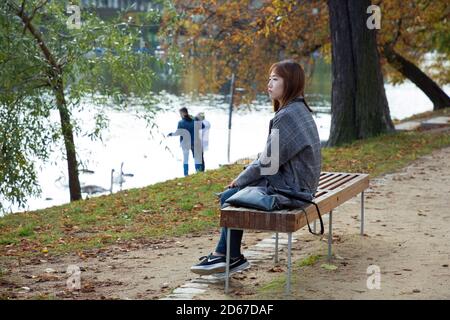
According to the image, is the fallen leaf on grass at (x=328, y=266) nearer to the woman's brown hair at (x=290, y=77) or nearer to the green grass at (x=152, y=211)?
the woman's brown hair at (x=290, y=77)

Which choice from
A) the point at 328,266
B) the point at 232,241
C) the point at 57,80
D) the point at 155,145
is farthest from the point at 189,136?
the point at 232,241

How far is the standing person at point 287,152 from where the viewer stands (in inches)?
263

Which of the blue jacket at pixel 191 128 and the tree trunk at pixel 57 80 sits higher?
the tree trunk at pixel 57 80

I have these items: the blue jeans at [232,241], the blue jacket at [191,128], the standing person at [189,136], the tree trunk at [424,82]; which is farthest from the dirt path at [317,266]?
the tree trunk at [424,82]

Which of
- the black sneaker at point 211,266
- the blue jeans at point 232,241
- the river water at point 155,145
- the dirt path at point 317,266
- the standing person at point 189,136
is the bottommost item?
the river water at point 155,145

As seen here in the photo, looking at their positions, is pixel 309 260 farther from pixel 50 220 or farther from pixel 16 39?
pixel 16 39

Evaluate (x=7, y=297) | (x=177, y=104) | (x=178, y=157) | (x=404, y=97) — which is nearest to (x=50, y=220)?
(x=7, y=297)

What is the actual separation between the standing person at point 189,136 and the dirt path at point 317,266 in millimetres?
11525

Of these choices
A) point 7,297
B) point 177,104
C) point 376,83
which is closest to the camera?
point 7,297

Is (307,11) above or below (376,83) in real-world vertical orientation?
above

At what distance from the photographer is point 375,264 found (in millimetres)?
7508

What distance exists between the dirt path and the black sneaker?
0.14 m

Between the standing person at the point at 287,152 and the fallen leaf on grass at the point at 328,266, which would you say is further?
the fallen leaf on grass at the point at 328,266

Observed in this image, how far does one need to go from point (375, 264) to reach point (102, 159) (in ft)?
80.4
